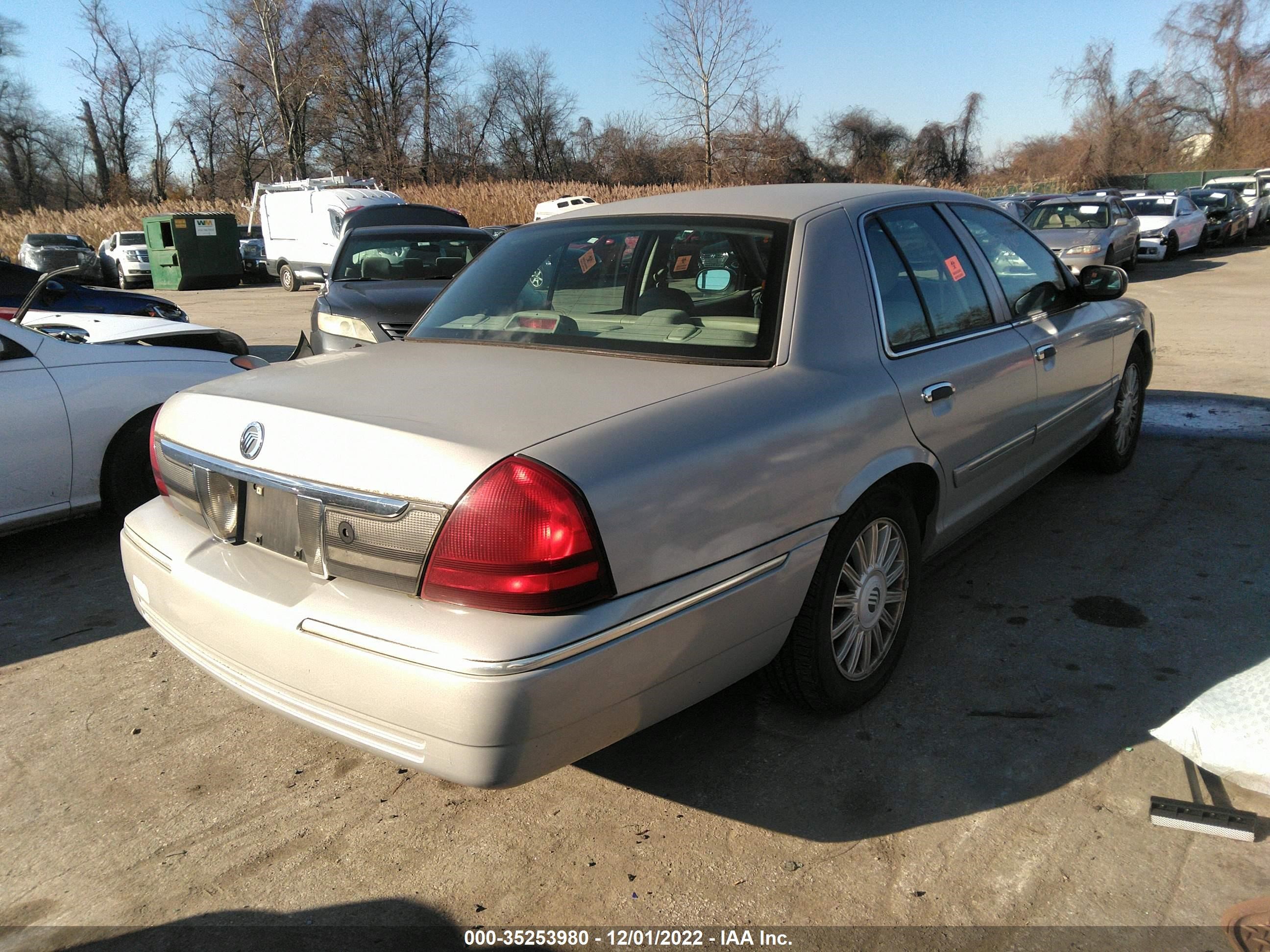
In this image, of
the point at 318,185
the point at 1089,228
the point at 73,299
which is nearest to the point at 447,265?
the point at 73,299

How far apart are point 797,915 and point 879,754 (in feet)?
2.40

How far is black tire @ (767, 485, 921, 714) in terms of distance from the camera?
9.09 feet

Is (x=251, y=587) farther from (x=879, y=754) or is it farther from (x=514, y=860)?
(x=879, y=754)

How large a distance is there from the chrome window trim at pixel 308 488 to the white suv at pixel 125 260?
2815 centimetres

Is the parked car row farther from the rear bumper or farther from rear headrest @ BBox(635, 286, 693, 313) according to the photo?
the rear bumper

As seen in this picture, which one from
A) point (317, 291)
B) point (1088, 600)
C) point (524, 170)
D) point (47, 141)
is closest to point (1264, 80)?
point (524, 170)

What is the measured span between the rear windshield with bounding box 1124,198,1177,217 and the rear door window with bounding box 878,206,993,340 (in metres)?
21.5

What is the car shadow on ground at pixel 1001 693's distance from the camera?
272 centimetres

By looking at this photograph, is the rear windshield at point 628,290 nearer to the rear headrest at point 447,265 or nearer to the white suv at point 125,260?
the rear headrest at point 447,265

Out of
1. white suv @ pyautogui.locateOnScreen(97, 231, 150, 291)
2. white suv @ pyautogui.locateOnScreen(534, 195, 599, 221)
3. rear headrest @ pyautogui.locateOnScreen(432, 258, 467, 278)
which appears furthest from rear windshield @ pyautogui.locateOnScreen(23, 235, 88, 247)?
rear headrest @ pyautogui.locateOnScreen(432, 258, 467, 278)

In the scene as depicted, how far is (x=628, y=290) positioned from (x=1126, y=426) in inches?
136

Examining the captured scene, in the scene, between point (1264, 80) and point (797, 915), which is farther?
point (1264, 80)

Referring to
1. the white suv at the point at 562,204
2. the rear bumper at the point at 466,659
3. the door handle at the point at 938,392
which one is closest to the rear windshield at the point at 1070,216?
the white suv at the point at 562,204

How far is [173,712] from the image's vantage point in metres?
3.31
